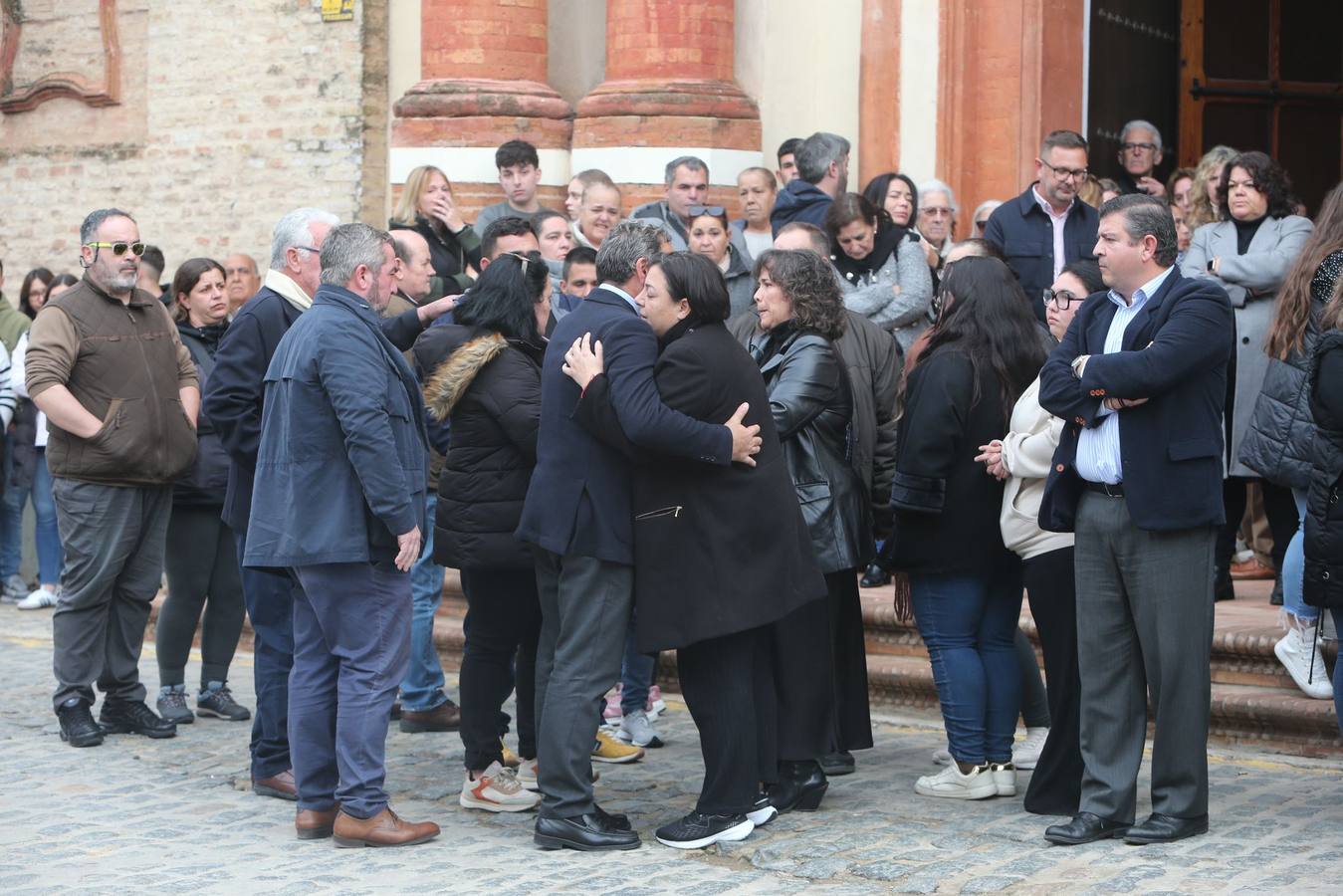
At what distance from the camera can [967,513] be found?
6621 millimetres

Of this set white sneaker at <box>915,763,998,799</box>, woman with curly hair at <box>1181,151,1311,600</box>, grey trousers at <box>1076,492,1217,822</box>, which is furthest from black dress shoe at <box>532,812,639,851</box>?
woman with curly hair at <box>1181,151,1311,600</box>

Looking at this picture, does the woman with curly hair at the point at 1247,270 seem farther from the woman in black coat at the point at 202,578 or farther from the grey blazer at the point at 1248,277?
the woman in black coat at the point at 202,578

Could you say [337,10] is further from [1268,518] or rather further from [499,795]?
[499,795]

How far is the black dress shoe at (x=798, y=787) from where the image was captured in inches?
259

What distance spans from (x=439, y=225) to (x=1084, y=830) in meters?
4.64

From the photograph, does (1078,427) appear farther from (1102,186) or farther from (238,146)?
(238,146)

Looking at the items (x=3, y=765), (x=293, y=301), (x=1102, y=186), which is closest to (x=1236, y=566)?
(x=1102, y=186)

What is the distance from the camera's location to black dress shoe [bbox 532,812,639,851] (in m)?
6.13

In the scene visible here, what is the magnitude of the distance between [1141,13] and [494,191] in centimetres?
402

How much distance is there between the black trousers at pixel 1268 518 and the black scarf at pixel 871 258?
1.80 meters

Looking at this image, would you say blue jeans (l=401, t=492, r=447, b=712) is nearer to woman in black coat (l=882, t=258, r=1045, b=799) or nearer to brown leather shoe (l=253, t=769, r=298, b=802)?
brown leather shoe (l=253, t=769, r=298, b=802)

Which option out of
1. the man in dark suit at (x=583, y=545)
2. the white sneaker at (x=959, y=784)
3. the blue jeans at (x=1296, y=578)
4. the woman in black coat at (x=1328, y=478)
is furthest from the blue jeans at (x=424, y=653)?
the woman in black coat at (x=1328, y=478)

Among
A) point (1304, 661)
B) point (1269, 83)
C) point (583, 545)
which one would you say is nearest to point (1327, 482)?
point (1304, 661)

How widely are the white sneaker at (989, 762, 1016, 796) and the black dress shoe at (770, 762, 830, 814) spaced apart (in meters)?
0.59
